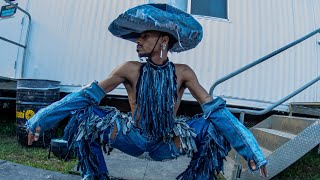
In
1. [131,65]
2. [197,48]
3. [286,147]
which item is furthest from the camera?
[197,48]

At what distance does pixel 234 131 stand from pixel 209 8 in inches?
177

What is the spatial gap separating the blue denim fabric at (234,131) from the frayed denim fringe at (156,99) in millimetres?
264

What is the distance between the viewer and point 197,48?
20.5 ft

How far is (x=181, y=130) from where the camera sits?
2.53 meters

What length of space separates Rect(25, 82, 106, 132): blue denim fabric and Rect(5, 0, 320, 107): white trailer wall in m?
3.86

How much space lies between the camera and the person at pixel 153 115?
2.44m

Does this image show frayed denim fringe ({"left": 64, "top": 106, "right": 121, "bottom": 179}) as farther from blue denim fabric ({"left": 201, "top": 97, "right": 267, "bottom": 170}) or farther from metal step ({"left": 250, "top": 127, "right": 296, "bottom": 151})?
metal step ({"left": 250, "top": 127, "right": 296, "bottom": 151})

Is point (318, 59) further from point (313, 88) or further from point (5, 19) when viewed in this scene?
point (5, 19)

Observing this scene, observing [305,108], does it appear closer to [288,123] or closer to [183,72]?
[288,123]

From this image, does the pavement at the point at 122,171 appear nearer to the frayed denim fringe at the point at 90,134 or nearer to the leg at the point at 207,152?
the frayed denim fringe at the point at 90,134

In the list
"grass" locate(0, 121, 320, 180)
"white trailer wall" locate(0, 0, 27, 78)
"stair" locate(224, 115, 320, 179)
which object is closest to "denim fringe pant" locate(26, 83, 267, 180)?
"stair" locate(224, 115, 320, 179)

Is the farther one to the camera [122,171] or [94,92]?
[122,171]

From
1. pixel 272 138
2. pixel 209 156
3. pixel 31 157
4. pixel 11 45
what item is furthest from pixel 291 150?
pixel 11 45

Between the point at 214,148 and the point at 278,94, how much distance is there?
4.36 meters
